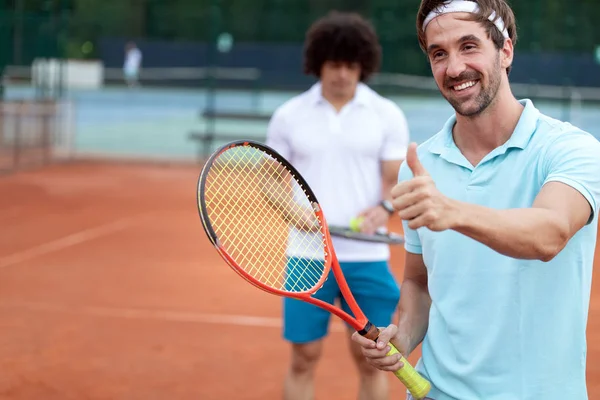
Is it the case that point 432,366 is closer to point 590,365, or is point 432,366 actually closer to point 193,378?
point 193,378

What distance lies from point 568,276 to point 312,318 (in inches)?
86.4

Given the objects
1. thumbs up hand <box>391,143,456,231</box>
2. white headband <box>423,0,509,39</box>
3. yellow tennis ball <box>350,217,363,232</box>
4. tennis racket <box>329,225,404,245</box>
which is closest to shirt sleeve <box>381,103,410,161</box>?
yellow tennis ball <box>350,217,363,232</box>

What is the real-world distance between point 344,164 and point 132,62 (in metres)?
27.5

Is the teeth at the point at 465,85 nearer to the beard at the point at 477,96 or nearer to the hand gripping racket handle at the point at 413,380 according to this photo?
the beard at the point at 477,96

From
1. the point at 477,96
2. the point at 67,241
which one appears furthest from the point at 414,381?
the point at 67,241

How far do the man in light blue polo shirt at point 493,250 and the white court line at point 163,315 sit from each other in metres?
4.08

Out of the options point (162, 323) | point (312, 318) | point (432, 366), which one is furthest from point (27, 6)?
point (432, 366)

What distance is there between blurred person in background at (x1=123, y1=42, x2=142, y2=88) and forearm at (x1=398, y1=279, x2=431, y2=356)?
93.9ft

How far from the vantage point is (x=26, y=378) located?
5.48 m

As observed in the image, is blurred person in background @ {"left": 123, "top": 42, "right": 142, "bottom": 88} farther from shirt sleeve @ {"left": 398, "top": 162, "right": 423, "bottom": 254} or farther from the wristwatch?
shirt sleeve @ {"left": 398, "top": 162, "right": 423, "bottom": 254}

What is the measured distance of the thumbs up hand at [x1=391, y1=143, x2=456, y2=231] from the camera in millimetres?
1925

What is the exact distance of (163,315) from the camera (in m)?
6.84

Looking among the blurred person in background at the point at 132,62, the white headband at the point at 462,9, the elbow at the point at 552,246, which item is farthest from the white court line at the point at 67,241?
the blurred person in background at the point at 132,62

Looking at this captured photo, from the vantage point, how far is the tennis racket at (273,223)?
2.59m
